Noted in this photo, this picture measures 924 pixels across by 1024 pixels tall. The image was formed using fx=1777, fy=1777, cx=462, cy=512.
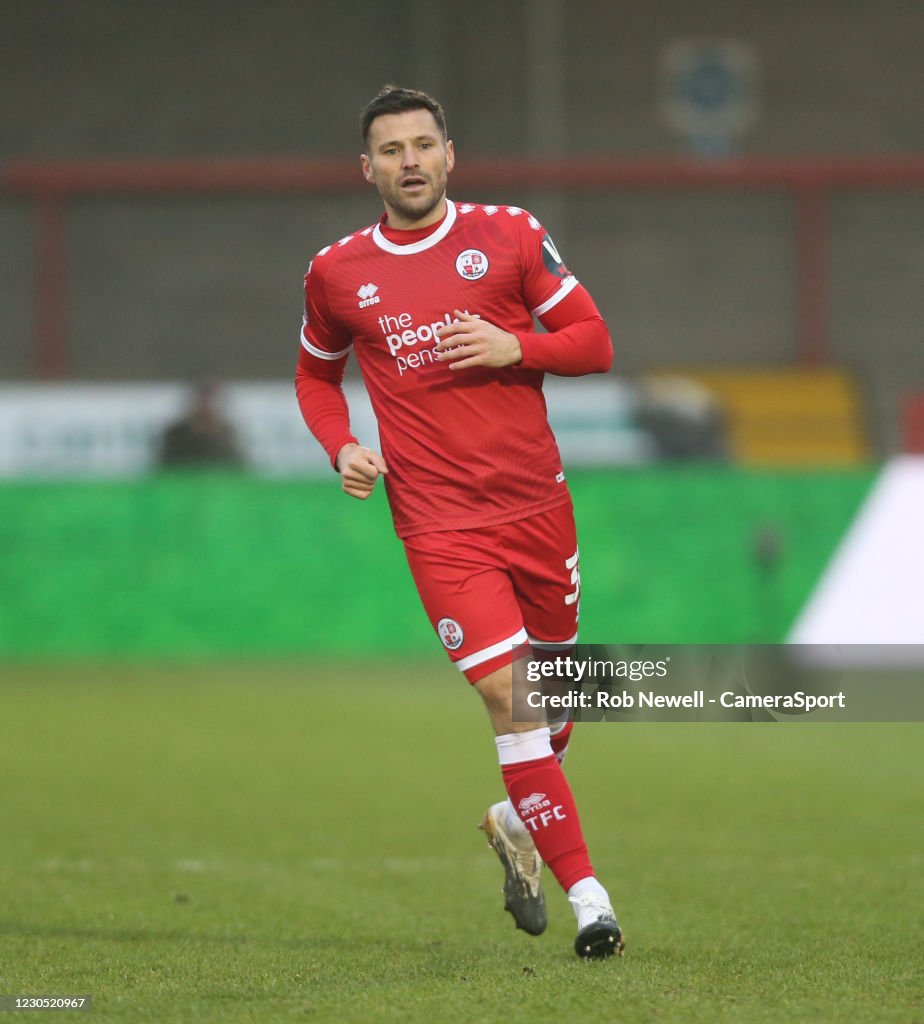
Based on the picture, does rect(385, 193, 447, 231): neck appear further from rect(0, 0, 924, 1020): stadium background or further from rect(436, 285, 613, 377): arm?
rect(0, 0, 924, 1020): stadium background

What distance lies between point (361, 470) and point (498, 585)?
46 cm

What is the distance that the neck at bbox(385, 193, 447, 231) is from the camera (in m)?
4.68

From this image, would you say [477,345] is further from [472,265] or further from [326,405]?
[326,405]

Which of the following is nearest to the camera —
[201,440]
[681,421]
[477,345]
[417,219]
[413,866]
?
[477,345]

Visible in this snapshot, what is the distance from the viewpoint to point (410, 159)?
457 cm

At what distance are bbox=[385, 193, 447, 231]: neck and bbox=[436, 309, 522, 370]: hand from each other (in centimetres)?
34

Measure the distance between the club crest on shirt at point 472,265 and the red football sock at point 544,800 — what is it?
3.88 feet

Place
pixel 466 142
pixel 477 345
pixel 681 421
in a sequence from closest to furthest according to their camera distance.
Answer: pixel 477 345
pixel 681 421
pixel 466 142

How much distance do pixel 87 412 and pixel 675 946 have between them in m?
12.4

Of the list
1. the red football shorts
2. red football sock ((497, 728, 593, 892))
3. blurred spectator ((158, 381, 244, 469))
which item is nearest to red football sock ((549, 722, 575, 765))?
the red football shorts

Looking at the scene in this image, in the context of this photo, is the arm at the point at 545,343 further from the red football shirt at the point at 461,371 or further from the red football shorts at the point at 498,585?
the red football shorts at the point at 498,585

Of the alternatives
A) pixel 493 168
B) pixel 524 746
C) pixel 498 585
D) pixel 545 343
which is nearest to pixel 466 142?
pixel 493 168

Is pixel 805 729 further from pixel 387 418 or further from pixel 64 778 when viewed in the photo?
pixel 387 418

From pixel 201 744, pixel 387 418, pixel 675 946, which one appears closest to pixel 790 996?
pixel 675 946
